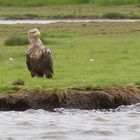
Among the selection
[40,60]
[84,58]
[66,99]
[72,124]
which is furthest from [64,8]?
[72,124]

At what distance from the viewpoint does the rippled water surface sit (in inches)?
554

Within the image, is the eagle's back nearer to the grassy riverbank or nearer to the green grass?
the green grass

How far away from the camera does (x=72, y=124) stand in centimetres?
1508

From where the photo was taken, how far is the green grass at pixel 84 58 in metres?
18.1

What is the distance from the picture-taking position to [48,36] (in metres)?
32.5

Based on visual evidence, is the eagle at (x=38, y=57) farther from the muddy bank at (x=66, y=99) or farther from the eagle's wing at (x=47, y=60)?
the muddy bank at (x=66, y=99)

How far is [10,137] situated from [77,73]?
620 centimetres

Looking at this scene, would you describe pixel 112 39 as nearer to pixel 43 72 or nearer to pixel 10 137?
pixel 43 72

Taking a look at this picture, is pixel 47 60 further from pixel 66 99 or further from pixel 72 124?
pixel 72 124

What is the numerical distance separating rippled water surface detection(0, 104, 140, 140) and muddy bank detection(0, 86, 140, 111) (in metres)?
0.29

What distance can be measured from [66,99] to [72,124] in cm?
166

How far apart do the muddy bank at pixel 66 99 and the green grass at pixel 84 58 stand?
472 mm

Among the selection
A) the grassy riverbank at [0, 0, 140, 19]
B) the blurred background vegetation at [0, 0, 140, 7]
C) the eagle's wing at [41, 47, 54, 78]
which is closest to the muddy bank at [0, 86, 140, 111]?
the eagle's wing at [41, 47, 54, 78]

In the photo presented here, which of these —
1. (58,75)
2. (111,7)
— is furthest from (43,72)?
(111,7)
